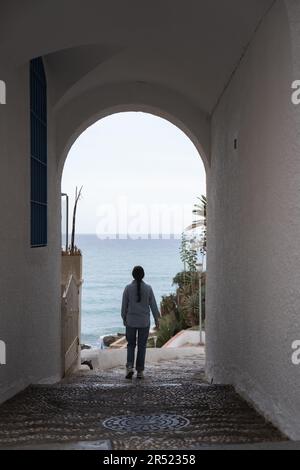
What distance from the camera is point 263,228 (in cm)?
510

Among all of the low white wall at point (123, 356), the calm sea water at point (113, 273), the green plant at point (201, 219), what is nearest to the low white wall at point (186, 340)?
the low white wall at point (123, 356)

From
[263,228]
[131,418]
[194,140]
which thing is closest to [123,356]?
[194,140]

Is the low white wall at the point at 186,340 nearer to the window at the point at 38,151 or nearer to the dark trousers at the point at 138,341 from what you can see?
the dark trousers at the point at 138,341

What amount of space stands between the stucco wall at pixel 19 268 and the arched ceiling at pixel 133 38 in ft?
1.97

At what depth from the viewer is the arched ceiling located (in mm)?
5180

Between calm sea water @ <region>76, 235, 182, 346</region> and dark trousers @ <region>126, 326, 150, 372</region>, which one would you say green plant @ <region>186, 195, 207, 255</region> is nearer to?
dark trousers @ <region>126, 326, 150, 372</region>

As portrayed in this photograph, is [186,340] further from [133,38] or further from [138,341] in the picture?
[133,38]

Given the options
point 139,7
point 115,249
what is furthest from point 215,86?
point 115,249

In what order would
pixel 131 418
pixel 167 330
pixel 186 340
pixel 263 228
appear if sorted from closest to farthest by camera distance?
1. pixel 131 418
2. pixel 263 228
3. pixel 186 340
4. pixel 167 330

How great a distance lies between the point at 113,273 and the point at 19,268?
79.1 metres

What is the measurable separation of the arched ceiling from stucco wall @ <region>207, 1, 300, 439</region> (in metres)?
0.26

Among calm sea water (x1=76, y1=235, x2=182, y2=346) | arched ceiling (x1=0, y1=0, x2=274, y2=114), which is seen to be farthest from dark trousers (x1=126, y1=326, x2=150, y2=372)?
calm sea water (x1=76, y1=235, x2=182, y2=346)

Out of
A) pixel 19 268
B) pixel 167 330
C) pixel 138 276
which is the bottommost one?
pixel 167 330

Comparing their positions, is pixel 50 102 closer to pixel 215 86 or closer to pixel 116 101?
pixel 116 101
